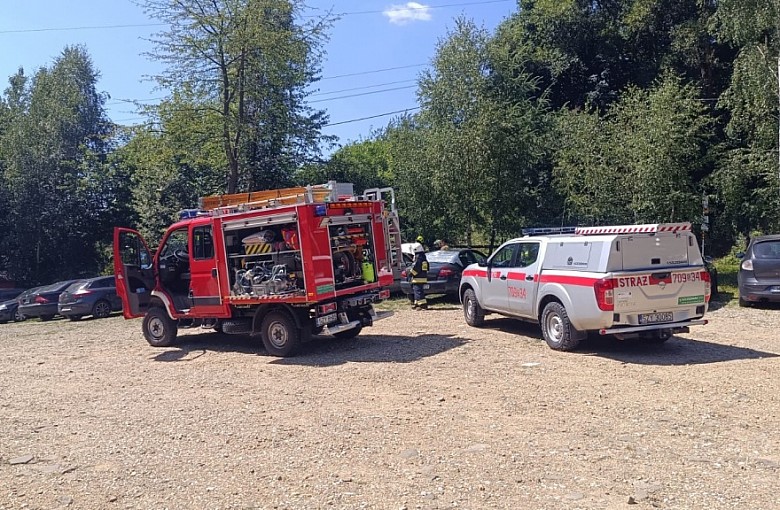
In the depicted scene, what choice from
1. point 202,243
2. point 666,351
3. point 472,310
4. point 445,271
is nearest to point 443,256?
point 445,271

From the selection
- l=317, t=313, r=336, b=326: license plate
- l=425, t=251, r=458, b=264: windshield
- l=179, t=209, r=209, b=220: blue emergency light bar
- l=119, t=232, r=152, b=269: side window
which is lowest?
l=317, t=313, r=336, b=326: license plate

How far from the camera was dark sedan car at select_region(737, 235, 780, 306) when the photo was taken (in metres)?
14.1

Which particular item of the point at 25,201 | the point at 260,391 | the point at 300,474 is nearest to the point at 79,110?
the point at 25,201

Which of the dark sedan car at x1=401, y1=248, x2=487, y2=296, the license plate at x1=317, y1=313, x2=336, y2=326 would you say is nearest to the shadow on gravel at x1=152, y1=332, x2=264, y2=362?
the license plate at x1=317, y1=313, x2=336, y2=326

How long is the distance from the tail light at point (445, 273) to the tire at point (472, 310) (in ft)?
12.9

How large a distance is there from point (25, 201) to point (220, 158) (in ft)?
50.0

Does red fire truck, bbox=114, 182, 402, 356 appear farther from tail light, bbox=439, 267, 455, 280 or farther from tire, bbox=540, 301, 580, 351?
tail light, bbox=439, 267, 455, 280

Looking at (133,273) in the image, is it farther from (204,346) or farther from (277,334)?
(277,334)

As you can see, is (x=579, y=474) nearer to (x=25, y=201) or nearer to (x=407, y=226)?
(x=407, y=226)

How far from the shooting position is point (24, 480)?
5.83 meters

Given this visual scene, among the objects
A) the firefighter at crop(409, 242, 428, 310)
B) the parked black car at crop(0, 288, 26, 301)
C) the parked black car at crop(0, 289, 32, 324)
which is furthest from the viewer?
the parked black car at crop(0, 288, 26, 301)

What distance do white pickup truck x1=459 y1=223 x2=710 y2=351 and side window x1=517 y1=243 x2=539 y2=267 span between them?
0.76 ft

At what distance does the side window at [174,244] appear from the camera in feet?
41.4

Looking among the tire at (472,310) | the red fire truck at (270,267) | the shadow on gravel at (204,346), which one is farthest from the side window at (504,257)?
the shadow on gravel at (204,346)
